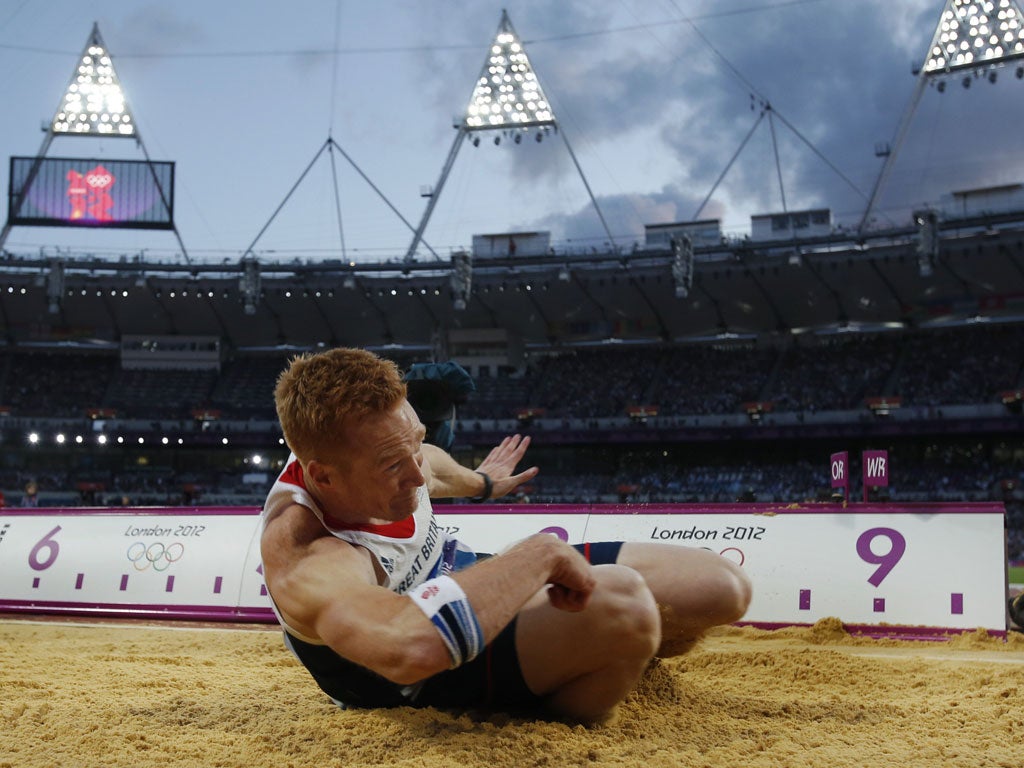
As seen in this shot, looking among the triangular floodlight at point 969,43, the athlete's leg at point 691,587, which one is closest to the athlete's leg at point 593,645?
the athlete's leg at point 691,587

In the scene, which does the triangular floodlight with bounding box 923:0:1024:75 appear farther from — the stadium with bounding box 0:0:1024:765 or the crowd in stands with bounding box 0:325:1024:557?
the crowd in stands with bounding box 0:325:1024:557

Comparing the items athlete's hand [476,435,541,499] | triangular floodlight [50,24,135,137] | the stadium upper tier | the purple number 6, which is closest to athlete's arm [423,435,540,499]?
athlete's hand [476,435,541,499]

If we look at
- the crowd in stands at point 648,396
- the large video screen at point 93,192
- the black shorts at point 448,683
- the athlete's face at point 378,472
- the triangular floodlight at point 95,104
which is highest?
the triangular floodlight at point 95,104

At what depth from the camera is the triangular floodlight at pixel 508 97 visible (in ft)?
125

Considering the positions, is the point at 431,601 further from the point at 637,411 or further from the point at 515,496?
the point at 637,411

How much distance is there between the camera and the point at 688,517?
7324 millimetres

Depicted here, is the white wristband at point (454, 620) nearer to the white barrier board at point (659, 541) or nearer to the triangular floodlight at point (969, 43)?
the white barrier board at point (659, 541)

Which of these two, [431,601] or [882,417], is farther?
[882,417]

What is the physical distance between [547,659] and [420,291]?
37695 mm

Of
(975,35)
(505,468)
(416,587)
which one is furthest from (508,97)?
(416,587)

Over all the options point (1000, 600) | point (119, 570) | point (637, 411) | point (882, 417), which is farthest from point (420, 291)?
point (1000, 600)

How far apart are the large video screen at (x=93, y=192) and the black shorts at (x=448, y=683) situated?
38.0 meters

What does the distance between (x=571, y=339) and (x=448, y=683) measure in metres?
39.8

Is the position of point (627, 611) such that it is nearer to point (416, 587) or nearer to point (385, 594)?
point (416, 587)
